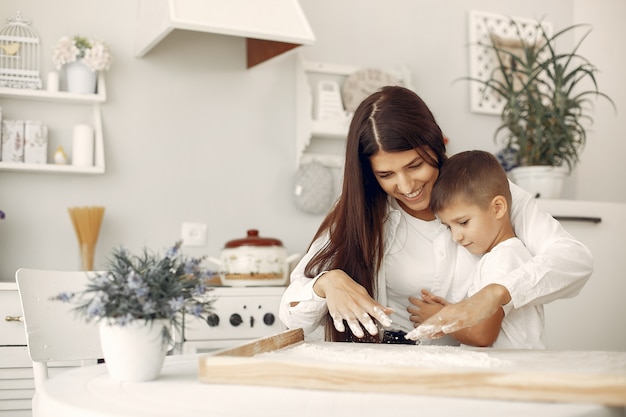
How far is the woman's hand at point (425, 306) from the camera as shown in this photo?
177 cm

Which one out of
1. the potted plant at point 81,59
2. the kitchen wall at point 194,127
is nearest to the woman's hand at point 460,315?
the kitchen wall at point 194,127

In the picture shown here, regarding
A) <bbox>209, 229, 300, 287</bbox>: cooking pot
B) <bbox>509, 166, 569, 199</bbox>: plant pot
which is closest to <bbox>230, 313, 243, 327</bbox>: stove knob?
<bbox>209, 229, 300, 287</bbox>: cooking pot

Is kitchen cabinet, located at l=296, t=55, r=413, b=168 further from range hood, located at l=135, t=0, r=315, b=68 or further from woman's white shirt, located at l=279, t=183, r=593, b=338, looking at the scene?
woman's white shirt, located at l=279, t=183, r=593, b=338

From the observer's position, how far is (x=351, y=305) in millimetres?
1578

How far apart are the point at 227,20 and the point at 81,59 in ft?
1.88

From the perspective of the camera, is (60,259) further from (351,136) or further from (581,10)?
(581,10)

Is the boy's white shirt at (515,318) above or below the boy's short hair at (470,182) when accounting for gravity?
below

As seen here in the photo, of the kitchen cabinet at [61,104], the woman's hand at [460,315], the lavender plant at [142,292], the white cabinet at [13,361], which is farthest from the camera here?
the kitchen cabinet at [61,104]

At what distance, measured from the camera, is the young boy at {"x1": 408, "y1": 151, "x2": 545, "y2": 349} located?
5.72ft

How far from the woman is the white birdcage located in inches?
55.9

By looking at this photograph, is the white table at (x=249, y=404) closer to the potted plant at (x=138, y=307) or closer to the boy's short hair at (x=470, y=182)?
the potted plant at (x=138, y=307)

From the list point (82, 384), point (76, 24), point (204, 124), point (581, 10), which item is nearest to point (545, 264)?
point (82, 384)

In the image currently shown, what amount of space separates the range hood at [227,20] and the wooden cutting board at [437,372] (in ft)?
5.07

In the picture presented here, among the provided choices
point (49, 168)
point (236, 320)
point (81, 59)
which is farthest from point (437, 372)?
point (81, 59)
